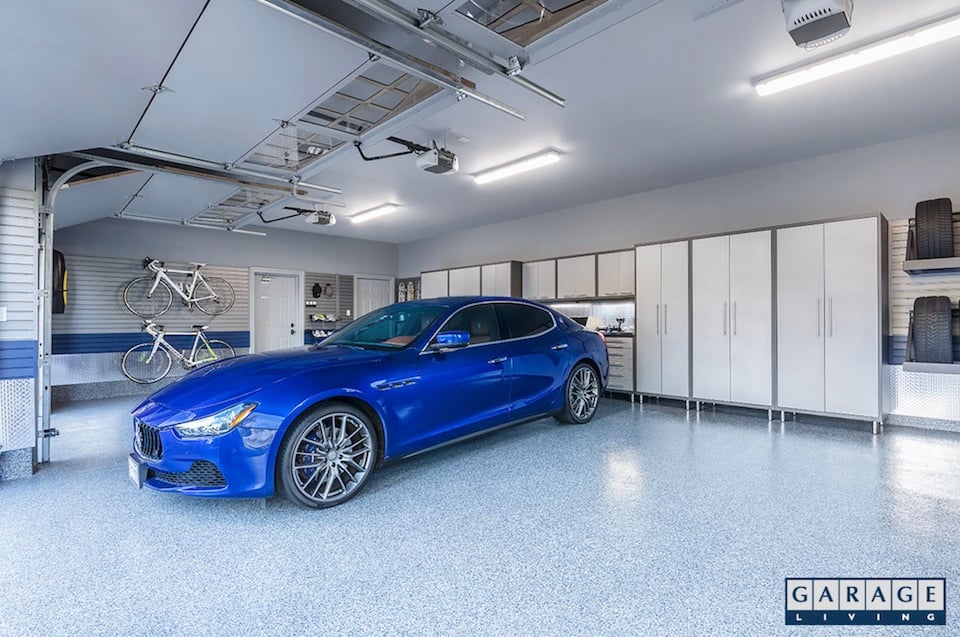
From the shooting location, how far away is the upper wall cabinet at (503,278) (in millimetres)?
8211

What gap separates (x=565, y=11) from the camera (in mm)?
2574

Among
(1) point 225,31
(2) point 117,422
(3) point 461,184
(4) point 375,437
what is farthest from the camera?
(3) point 461,184

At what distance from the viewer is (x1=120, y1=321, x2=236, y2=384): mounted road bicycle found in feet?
24.3

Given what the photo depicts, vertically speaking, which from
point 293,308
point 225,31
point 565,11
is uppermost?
point 565,11

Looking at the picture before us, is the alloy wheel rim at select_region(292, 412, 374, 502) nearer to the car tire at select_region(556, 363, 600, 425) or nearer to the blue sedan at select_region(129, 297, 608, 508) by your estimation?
the blue sedan at select_region(129, 297, 608, 508)

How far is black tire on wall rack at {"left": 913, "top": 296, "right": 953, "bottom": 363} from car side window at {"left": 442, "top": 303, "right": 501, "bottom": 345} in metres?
4.17

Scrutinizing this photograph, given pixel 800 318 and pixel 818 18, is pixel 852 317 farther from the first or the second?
pixel 818 18

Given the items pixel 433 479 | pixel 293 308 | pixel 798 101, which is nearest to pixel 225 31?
pixel 433 479

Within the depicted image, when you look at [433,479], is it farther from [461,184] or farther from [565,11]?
[461,184]

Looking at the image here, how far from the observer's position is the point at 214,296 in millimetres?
8297

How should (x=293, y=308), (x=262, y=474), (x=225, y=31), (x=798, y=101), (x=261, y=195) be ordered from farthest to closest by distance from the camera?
1. (x=293, y=308)
2. (x=261, y=195)
3. (x=798, y=101)
4. (x=262, y=474)
5. (x=225, y=31)

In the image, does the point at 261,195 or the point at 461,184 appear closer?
the point at 261,195

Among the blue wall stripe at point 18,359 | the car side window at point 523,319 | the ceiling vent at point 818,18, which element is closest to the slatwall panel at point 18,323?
the blue wall stripe at point 18,359

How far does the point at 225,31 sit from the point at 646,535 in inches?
130
